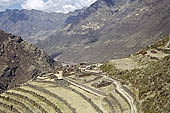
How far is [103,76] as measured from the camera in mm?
74688

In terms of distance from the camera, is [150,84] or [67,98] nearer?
[150,84]

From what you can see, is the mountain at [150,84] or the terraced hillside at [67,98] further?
the terraced hillside at [67,98]

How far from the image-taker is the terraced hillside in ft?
173

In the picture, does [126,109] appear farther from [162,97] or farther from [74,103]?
[74,103]

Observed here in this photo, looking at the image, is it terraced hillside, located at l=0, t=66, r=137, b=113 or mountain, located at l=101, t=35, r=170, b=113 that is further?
terraced hillside, located at l=0, t=66, r=137, b=113

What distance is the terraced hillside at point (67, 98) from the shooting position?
52.6 m

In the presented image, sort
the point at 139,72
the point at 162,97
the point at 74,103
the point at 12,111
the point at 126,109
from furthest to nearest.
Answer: the point at 12,111
the point at 139,72
the point at 74,103
the point at 126,109
the point at 162,97

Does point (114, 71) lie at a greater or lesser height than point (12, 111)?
greater

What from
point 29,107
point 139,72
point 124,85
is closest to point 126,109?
point 124,85

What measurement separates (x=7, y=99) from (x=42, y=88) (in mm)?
9387

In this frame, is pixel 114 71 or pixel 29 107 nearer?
pixel 29 107

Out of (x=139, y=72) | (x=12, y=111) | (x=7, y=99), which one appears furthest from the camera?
(x=7, y=99)

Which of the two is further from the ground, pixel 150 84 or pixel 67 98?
pixel 150 84

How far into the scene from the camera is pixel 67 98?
198 ft
